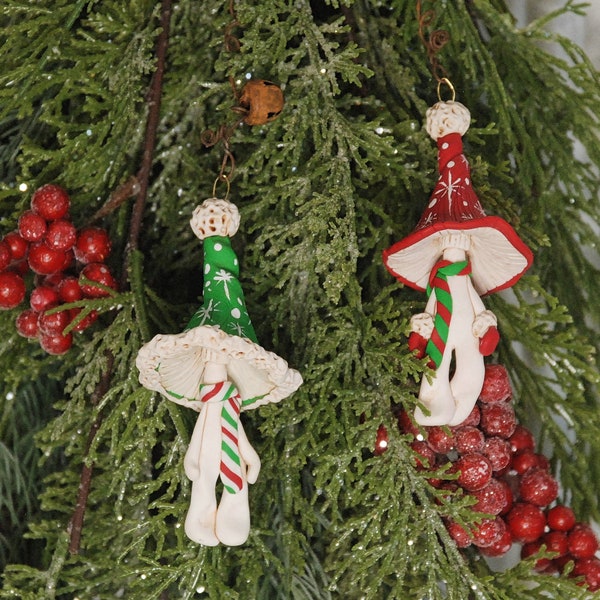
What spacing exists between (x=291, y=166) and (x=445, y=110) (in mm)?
175

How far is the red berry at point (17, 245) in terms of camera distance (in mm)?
885

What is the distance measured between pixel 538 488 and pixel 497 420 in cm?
10

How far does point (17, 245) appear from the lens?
0.89 metres

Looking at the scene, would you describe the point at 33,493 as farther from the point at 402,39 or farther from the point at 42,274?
the point at 402,39

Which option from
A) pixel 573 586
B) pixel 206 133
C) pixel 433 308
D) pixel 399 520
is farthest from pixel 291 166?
pixel 573 586

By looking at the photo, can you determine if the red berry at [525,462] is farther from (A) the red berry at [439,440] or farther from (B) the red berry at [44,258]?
(B) the red berry at [44,258]

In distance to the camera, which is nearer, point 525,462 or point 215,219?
point 215,219

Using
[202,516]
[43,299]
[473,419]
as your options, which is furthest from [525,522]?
[43,299]

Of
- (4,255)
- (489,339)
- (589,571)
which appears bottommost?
(589,571)

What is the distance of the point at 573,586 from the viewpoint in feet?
2.79

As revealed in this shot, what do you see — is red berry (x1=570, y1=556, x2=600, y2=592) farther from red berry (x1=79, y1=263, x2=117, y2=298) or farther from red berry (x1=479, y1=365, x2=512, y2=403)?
red berry (x1=79, y1=263, x2=117, y2=298)

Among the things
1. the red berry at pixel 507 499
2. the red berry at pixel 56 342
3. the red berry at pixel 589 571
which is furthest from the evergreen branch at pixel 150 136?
the red berry at pixel 589 571

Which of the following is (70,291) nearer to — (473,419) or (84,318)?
(84,318)

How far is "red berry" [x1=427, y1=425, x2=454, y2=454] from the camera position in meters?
0.85
